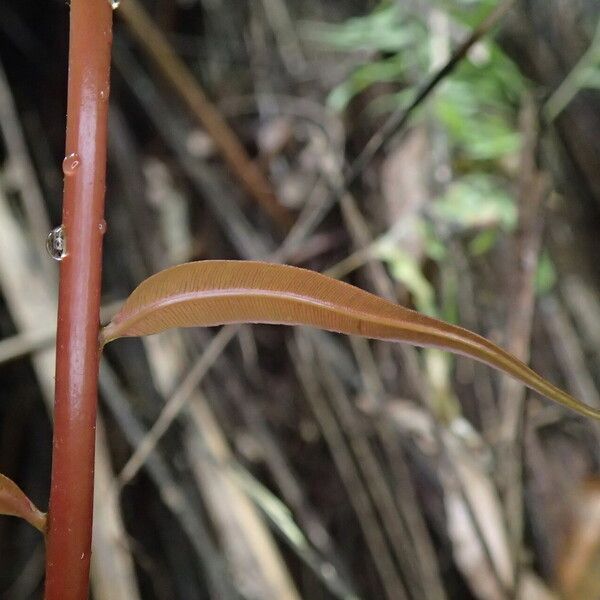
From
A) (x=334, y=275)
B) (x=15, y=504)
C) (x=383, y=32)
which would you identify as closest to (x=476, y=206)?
(x=334, y=275)

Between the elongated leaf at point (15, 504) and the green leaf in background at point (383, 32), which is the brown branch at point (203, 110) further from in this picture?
the elongated leaf at point (15, 504)

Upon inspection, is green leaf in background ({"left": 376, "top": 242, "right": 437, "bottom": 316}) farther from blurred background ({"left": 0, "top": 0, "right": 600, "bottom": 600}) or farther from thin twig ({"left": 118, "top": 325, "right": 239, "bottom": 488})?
thin twig ({"left": 118, "top": 325, "right": 239, "bottom": 488})

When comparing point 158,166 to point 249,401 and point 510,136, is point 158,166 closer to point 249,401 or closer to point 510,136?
point 249,401

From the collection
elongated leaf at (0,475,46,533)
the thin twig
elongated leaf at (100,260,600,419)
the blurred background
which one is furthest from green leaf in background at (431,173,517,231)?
elongated leaf at (0,475,46,533)

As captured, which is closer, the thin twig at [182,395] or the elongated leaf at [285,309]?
the elongated leaf at [285,309]

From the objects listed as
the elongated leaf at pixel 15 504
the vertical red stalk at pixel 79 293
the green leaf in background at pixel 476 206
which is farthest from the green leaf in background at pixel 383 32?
the elongated leaf at pixel 15 504

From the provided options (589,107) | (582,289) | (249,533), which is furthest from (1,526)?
(589,107)
